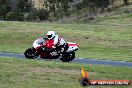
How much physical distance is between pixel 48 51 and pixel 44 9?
6821 centimetres

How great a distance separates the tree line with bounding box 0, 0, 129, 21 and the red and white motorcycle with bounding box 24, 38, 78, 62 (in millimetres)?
62814

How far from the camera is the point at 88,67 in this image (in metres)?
20.0

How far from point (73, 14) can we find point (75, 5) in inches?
298

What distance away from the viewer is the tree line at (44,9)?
288 ft

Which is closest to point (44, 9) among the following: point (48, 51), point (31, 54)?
point (31, 54)

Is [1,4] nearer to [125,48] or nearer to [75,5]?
[75,5]

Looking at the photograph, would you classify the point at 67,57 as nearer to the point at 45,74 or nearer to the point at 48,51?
the point at 48,51

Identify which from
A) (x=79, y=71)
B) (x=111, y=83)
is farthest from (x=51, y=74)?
(x=111, y=83)

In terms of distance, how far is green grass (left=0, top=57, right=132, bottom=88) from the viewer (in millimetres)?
16094

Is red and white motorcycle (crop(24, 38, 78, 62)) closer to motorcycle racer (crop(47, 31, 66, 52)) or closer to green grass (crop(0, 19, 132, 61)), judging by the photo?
motorcycle racer (crop(47, 31, 66, 52))

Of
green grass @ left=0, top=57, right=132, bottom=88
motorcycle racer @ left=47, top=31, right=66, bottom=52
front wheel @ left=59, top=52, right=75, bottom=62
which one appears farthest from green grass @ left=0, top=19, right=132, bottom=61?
green grass @ left=0, top=57, right=132, bottom=88

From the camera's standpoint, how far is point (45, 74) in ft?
58.1

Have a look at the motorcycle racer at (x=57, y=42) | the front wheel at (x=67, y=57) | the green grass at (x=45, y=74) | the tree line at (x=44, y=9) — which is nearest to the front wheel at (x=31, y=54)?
the motorcycle racer at (x=57, y=42)

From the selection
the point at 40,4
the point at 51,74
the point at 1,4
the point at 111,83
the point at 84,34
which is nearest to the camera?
the point at 111,83
